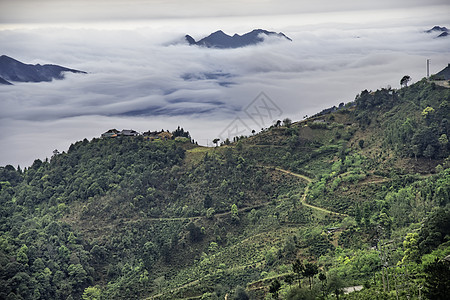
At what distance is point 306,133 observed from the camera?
6506 centimetres

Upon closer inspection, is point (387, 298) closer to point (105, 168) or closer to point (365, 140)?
point (365, 140)

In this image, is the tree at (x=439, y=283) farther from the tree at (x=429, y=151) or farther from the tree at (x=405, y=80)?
the tree at (x=405, y=80)

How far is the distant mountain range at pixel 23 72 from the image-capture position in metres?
114

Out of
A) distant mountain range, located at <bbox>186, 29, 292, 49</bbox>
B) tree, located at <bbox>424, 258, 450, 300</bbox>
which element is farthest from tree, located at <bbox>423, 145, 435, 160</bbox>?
distant mountain range, located at <bbox>186, 29, 292, 49</bbox>

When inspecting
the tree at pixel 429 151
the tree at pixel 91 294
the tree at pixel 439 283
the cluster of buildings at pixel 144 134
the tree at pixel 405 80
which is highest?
the tree at pixel 405 80

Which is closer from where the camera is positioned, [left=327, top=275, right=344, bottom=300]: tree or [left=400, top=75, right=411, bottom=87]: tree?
[left=327, top=275, right=344, bottom=300]: tree

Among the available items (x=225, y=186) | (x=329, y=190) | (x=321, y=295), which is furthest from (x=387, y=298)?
(x=225, y=186)

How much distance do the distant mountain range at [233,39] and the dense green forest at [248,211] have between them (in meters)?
58.1

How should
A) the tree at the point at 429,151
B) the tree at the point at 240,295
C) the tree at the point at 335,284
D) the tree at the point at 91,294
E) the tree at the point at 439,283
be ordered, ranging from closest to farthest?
the tree at the point at 439,283 → the tree at the point at 335,284 → the tree at the point at 240,295 → the tree at the point at 91,294 → the tree at the point at 429,151

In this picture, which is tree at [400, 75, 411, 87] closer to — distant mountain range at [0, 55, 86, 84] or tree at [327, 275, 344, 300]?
tree at [327, 275, 344, 300]

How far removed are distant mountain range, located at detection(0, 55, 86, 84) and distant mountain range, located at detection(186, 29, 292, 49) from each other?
34632mm

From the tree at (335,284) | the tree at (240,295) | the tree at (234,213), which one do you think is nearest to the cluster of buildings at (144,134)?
the tree at (234,213)

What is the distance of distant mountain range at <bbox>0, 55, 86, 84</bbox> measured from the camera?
114250mm

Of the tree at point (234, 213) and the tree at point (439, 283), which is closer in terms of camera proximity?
the tree at point (439, 283)
